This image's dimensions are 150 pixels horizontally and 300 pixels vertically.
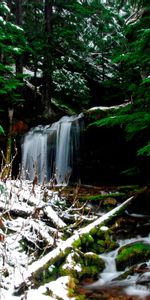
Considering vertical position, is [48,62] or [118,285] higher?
[48,62]

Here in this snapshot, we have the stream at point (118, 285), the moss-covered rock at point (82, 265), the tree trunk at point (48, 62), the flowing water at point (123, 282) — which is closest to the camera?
the stream at point (118, 285)

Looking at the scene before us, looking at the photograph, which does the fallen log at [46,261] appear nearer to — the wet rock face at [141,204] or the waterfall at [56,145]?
the wet rock face at [141,204]

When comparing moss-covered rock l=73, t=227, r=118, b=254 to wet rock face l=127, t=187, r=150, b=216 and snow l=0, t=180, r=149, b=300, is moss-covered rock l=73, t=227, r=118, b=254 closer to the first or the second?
snow l=0, t=180, r=149, b=300

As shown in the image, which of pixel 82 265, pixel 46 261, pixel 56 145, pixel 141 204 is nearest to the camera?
pixel 46 261

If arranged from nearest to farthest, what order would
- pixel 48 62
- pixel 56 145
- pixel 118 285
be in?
pixel 118 285 → pixel 56 145 → pixel 48 62

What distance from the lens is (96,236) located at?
8641 millimetres

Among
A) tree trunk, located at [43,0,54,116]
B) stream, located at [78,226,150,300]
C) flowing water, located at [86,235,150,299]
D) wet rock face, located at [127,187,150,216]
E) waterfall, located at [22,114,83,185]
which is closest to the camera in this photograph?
stream, located at [78,226,150,300]

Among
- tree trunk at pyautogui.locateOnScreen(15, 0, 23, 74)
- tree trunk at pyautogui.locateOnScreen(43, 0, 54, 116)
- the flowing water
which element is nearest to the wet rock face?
the flowing water

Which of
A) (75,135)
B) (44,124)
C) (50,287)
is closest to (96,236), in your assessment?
(50,287)

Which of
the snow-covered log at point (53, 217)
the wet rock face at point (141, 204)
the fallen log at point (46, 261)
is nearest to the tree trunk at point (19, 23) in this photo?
the wet rock face at point (141, 204)

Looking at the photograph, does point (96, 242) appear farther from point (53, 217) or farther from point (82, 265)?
point (53, 217)

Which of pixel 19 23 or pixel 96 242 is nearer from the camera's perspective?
pixel 96 242

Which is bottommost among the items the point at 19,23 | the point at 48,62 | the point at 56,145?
the point at 56,145

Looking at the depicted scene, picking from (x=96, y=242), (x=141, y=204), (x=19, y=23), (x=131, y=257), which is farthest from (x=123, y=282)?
(x=19, y=23)
